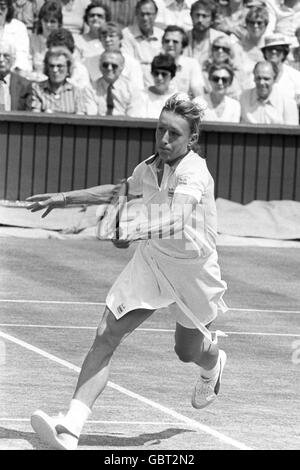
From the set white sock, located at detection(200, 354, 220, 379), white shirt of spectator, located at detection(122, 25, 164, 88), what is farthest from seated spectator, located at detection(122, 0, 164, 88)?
white sock, located at detection(200, 354, 220, 379)

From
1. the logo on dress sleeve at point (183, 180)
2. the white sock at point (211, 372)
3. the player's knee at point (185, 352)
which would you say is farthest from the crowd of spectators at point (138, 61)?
the logo on dress sleeve at point (183, 180)

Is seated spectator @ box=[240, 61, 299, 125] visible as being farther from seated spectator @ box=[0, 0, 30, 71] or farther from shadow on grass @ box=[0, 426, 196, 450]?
shadow on grass @ box=[0, 426, 196, 450]

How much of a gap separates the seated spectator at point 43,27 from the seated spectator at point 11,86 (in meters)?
0.49

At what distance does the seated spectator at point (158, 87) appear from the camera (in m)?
18.5

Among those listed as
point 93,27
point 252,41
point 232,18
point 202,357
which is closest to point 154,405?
point 202,357

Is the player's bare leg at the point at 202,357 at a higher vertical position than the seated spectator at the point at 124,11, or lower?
lower

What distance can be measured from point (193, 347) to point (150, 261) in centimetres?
57

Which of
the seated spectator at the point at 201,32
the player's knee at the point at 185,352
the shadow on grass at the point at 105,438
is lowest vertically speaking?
the shadow on grass at the point at 105,438

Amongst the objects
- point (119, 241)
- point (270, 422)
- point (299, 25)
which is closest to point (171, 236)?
point (119, 241)

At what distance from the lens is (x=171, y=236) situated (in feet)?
23.7

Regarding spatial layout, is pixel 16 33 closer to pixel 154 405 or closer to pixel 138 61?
pixel 138 61

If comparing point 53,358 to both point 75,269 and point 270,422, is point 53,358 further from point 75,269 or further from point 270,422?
point 75,269

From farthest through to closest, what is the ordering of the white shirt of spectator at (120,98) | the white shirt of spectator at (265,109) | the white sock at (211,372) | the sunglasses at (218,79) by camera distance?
the white shirt of spectator at (265,109) < the white shirt of spectator at (120,98) < the sunglasses at (218,79) < the white sock at (211,372)

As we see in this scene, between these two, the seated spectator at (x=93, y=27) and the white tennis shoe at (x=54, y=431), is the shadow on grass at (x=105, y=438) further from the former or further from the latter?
the seated spectator at (x=93, y=27)
